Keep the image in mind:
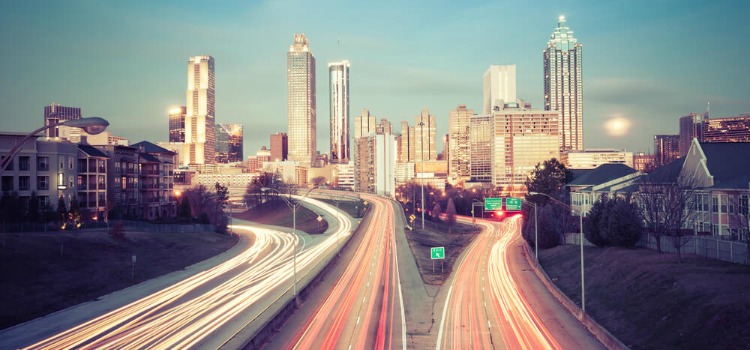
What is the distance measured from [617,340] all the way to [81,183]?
71.5m

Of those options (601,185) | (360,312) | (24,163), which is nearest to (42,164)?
(24,163)

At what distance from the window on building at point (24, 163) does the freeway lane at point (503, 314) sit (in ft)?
168

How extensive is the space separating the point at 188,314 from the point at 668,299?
3018cm

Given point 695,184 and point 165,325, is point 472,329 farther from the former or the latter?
point 695,184

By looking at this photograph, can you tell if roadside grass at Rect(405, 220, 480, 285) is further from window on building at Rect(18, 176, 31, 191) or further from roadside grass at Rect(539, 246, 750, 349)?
window on building at Rect(18, 176, 31, 191)

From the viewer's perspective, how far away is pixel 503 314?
39.9 m

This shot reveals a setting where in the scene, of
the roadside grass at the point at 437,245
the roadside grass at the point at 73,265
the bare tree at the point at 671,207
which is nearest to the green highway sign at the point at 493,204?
the roadside grass at the point at 437,245

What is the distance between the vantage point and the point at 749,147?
196ft

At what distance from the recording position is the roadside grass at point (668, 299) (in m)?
27.7

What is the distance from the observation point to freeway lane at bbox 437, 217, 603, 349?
32.3m

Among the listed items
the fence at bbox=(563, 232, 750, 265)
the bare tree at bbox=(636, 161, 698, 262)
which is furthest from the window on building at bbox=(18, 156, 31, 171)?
the fence at bbox=(563, 232, 750, 265)

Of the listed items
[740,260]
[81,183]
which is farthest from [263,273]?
[740,260]

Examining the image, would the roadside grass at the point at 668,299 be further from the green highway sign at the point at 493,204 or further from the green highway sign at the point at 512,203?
the green highway sign at the point at 493,204

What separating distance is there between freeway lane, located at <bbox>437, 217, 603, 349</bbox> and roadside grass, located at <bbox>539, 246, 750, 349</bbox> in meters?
2.45
